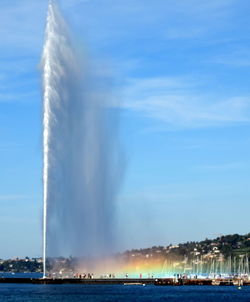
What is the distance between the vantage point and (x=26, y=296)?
3784 inches

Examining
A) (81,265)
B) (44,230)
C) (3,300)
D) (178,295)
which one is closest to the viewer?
(3,300)

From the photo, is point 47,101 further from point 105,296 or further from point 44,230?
point 105,296

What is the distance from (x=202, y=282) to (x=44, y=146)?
58.2 meters

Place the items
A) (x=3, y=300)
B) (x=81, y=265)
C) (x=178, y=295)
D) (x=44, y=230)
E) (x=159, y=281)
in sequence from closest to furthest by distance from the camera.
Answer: (x=3, y=300) → (x=44, y=230) → (x=178, y=295) → (x=81, y=265) → (x=159, y=281)

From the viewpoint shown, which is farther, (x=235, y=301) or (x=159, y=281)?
(x=159, y=281)

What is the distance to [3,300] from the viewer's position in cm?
9088

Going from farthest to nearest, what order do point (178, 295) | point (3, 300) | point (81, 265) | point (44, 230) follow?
point (81, 265), point (178, 295), point (44, 230), point (3, 300)

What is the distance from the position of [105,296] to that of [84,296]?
11.3ft

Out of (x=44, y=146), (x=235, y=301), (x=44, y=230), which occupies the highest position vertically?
(x=44, y=146)

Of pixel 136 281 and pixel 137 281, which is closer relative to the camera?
pixel 136 281

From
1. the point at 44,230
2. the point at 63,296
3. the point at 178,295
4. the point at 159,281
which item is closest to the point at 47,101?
the point at 44,230

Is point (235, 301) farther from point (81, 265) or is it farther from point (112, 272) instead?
point (112, 272)

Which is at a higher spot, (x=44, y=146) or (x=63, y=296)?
(x=44, y=146)

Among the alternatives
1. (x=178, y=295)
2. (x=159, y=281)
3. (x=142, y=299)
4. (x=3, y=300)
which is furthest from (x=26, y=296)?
(x=159, y=281)
